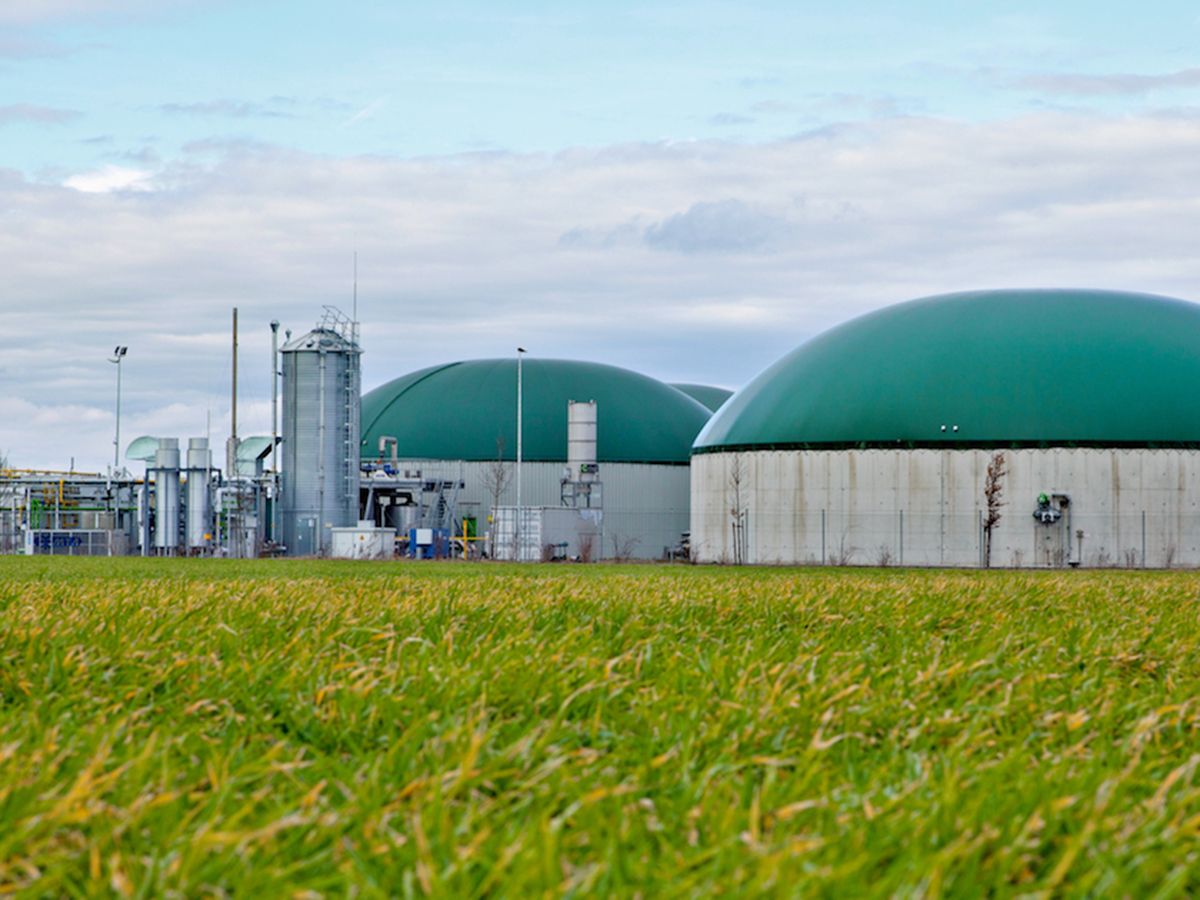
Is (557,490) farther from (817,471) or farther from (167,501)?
(817,471)

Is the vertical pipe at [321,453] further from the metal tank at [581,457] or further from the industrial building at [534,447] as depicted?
the metal tank at [581,457]

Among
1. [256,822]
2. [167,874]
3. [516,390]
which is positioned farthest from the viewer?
[516,390]

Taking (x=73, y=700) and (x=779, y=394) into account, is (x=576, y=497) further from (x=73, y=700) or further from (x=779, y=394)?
(x=73, y=700)

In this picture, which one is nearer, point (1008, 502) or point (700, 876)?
point (700, 876)

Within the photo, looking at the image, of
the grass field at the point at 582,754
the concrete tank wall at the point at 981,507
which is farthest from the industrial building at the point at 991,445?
the grass field at the point at 582,754

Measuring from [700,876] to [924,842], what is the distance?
69 centimetres

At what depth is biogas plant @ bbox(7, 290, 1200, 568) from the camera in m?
47.2

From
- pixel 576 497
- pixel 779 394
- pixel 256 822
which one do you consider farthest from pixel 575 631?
pixel 576 497

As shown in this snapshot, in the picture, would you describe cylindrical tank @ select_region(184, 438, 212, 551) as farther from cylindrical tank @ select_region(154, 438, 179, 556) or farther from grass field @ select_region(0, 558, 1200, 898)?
grass field @ select_region(0, 558, 1200, 898)

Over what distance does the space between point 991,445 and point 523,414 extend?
2776 centimetres

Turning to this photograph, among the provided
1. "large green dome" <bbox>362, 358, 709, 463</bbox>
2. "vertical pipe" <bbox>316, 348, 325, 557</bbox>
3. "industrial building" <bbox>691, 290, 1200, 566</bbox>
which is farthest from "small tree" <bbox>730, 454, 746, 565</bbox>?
"large green dome" <bbox>362, 358, 709, 463</bbox>

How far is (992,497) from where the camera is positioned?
153 ft

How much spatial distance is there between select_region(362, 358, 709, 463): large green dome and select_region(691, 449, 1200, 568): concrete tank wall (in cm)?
2070

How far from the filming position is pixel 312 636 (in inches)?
317
